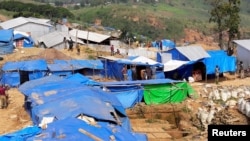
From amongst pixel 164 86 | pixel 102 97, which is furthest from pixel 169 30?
pixel 102 97

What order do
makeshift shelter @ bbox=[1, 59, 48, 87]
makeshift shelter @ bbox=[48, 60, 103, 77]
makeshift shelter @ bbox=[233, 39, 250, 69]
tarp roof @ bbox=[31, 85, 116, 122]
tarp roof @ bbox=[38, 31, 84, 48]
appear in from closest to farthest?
tarp roof @ bbox=[31, 85, 116, 122]
makeshift shelter @ bbox=[1, 59, 48, 87]
makeshift shelter @ bbox=[48, 60, 103, 77]
makeshift shelter @ bbox=[233, 39, 250, 69]
tarp roof @ bbox=[38, 31, 84, 48]

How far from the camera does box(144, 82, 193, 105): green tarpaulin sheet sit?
20620 millimetres

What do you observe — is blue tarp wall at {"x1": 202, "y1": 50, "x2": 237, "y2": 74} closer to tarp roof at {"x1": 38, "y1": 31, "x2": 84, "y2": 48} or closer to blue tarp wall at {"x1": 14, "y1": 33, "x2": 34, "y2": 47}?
tarp roof at {"x1": 38, "y1": 31, "x2": 84, "y2": 48}

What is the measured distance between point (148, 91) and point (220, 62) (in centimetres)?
733

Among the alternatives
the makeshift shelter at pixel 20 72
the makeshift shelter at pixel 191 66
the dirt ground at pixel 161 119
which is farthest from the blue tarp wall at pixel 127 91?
the makeshift shelter at pixel 20 72

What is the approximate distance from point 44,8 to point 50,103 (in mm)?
53340

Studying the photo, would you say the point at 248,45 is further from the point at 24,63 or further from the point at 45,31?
the point at 45,31

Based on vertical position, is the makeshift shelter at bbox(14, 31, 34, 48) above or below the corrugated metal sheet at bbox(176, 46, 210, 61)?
above

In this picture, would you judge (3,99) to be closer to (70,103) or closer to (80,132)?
(70,103)

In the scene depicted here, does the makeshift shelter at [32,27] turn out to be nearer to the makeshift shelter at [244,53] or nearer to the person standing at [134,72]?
the person standing at [134,72]

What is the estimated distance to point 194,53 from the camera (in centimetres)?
2653

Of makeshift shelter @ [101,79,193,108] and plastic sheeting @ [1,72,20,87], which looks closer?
makeshift shelter @ [101,79,193,108]

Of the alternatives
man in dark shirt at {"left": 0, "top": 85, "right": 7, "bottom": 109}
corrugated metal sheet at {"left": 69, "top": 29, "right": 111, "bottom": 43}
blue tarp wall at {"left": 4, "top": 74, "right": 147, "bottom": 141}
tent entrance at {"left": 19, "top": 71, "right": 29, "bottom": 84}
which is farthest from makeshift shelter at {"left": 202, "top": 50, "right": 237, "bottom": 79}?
corrugated metal sheet at {"left": 69, "top": 29, "right": 111, "bottom": 43}

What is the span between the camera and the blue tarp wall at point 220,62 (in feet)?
83.8
